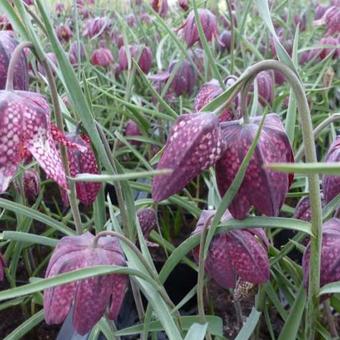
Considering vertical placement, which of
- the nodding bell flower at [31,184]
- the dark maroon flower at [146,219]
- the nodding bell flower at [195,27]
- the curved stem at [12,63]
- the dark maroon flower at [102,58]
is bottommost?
the dark maroon flower at [102,58]

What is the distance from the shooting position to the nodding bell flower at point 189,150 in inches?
24.7

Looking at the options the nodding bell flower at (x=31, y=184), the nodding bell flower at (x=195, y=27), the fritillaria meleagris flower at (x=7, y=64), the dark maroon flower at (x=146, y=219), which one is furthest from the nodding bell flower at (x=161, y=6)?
the fritillaria meleagris flower at (x=7, y=64)

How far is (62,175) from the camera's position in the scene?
658 mm

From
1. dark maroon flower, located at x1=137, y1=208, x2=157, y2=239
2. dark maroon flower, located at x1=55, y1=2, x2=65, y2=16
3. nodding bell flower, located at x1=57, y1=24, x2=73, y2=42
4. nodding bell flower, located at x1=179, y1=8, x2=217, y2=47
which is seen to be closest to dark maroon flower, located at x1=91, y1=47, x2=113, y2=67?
nodding bell flower, located at x1=57, y1=24, x2=73, y2=42

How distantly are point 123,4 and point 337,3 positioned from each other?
194 centimetres

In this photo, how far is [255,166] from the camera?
26.0 inches

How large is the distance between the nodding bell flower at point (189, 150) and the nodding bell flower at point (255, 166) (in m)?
0.02

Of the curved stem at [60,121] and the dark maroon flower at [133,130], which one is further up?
the curved stem at [60,121]

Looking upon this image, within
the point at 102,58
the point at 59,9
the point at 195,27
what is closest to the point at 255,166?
the point at 195,27

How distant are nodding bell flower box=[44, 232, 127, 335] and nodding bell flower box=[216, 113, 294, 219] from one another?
0.51 ft

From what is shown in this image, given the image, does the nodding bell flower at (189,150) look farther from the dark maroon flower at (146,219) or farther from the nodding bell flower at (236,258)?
the dark maroon flower at (146,219)

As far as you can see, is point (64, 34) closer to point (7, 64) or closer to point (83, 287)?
point (7, 64)

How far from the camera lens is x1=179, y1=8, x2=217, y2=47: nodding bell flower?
1.52 meters

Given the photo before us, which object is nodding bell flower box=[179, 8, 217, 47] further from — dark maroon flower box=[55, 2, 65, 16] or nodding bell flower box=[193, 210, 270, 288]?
dark maroon flower box=[55, 2, 65, 16]
